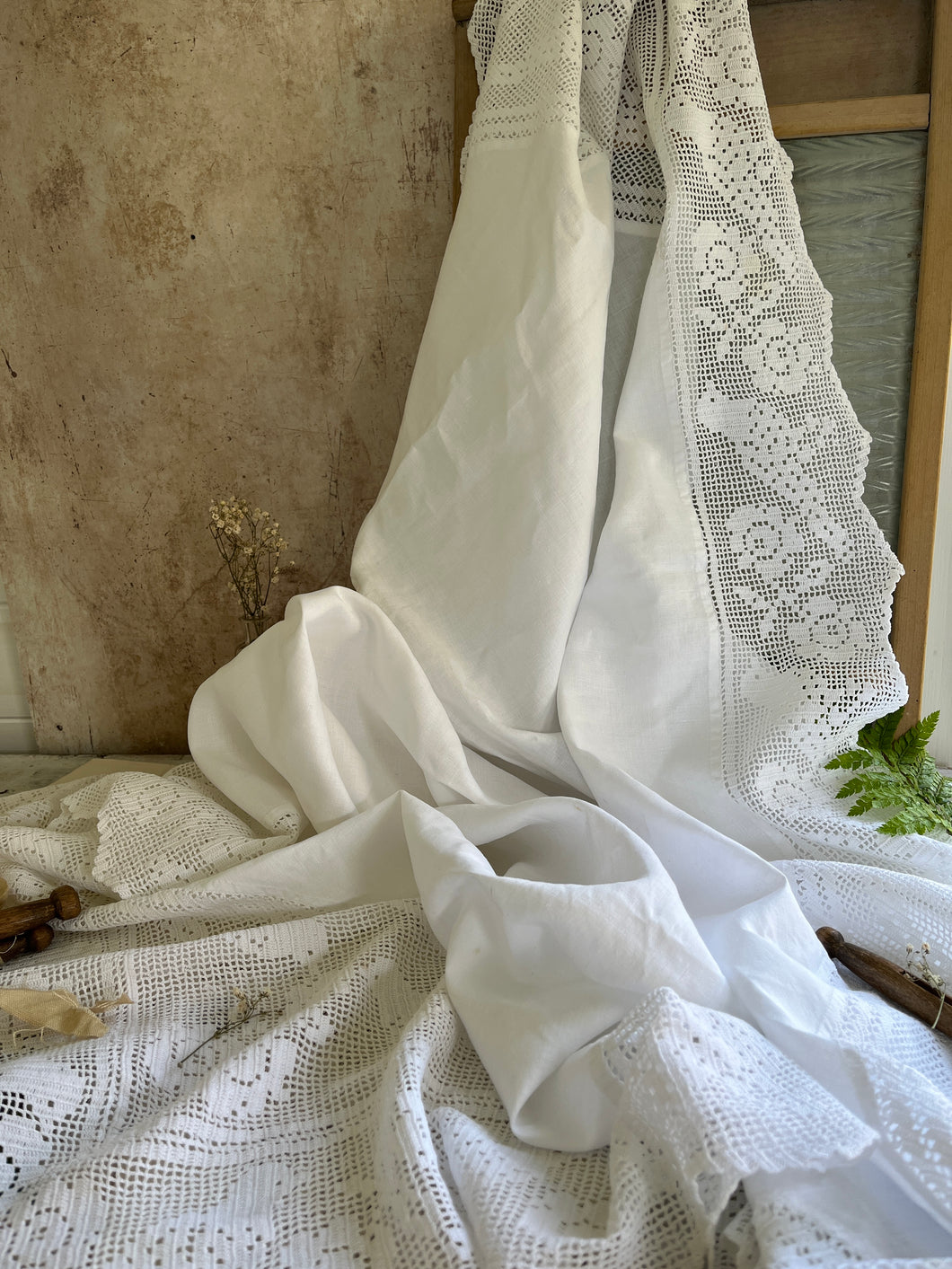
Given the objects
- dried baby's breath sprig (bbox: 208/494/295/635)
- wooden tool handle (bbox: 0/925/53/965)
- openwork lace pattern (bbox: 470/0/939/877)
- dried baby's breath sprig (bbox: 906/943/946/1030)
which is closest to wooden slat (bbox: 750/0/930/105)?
openwork lace pattern (bbox: 470/0/939/877)

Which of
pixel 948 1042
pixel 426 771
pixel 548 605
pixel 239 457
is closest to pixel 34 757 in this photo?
pixel 239 457

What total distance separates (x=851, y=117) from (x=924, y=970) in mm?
1178

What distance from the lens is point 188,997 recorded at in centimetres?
96

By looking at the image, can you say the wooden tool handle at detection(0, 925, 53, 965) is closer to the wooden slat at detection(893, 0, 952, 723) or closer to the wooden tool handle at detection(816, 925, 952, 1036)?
the wooden tool handle at detection(816, 925, 952, 1036)

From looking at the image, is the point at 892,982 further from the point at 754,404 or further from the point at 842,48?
the point at 842,48

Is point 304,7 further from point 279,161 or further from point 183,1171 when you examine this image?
point 183,1171

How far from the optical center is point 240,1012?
0.95 metres

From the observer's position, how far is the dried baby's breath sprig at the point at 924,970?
0.93 metres

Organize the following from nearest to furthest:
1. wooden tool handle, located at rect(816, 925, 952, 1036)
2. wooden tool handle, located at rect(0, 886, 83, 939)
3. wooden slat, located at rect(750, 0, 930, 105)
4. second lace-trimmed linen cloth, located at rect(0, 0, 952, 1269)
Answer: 1. second lace-trimmed linen cloth, located at rect(0, 0, 952, 1269)
2. wooden tool handle, located at rect(816, 925, 952, 1036)
3. wooden tool handle, located at rect(0, 886, 83, 939)
4. wooden slat, located at rect(750, 0, 930, 105)

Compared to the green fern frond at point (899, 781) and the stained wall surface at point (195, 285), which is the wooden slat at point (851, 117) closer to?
the stained wall surface at point (195, 285)

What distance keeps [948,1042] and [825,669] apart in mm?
481

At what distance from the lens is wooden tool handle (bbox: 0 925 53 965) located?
3.49ft

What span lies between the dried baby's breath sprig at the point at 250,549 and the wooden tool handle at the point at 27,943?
0.64 metres

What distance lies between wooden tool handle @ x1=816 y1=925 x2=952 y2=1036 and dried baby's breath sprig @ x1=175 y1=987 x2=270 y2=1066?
0.65m
